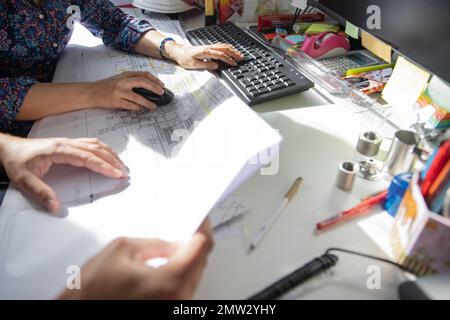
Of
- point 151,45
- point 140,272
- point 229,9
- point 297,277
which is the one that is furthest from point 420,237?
point 229,9

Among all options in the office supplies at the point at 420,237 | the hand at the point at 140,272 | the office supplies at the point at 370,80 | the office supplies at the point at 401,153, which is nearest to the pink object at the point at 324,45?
the office supplies at the point at 370,80

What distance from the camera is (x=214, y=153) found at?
540 mm

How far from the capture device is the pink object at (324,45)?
884mm

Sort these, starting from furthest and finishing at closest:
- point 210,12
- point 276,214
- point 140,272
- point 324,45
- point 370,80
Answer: point 210,12 → point 324,45 → point 370,80 → point 276,214 → point 140,272

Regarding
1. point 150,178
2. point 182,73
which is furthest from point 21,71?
point 150,178

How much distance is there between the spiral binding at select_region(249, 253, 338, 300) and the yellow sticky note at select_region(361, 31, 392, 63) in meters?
0.49

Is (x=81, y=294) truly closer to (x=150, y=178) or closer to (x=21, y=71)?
(x=150, y=178)

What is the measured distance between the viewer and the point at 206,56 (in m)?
0.84

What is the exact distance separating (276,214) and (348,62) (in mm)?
566

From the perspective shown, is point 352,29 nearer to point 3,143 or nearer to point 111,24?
point 111,24

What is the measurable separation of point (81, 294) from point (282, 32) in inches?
35.1

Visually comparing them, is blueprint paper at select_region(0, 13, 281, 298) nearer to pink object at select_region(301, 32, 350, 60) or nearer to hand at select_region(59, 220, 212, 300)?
hand at select_region(59, 220, 212, 300)

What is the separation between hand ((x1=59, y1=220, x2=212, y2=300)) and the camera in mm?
360
